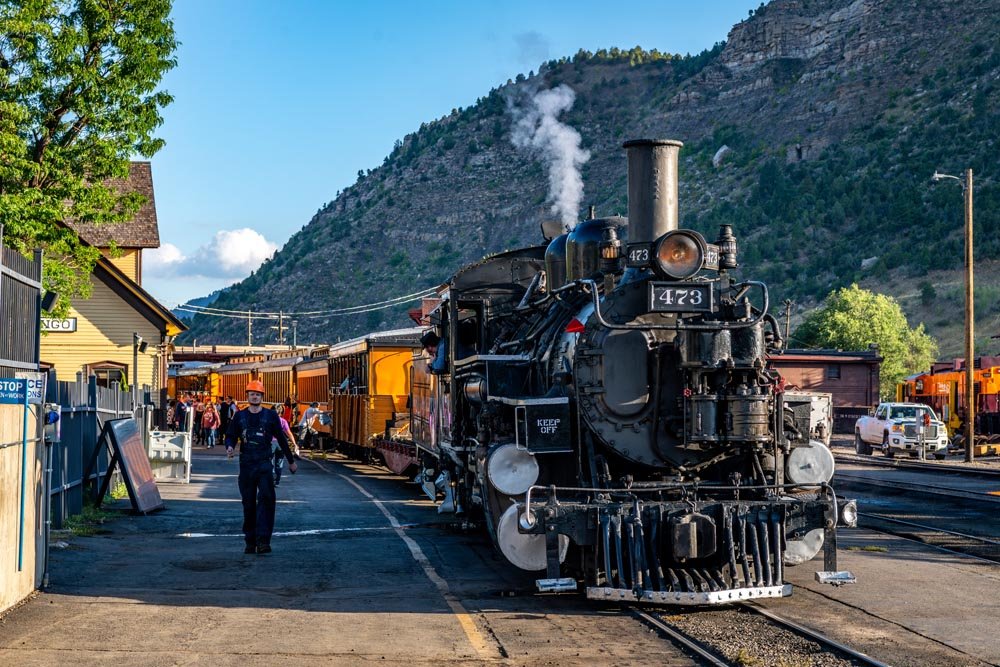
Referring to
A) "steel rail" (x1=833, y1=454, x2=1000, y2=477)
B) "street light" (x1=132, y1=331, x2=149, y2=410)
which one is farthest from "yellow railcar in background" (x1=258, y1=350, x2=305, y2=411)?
"steel rail" (x1=833, y1=454, x2=1000, y2=477)

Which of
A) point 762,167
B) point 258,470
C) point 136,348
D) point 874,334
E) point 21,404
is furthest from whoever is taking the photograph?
point 762,167

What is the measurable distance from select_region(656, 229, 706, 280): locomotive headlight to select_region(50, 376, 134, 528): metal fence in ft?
23.6

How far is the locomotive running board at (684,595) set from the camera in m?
8.84

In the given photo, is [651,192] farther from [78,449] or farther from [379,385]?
[379,385]

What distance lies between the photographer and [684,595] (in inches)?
350

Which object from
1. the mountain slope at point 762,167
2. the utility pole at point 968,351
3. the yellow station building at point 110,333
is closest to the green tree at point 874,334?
the mountain slope at point 762,167

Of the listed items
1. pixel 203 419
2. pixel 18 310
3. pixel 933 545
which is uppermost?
pixel 18 310

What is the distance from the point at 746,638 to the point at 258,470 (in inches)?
240

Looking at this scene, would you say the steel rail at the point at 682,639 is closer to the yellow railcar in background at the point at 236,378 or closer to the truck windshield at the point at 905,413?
the truck windshield at the point at 905,413

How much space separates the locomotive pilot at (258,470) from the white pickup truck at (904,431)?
27702 millimetres

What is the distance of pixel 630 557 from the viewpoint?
9234 mm

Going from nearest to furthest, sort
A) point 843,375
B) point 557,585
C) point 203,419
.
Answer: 1. point 557,585
2. point 203,419
3. point 843,375

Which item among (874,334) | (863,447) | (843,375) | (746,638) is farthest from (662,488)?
(874,334)

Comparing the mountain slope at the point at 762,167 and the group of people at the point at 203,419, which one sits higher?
the mountain slope at the point at 762,167
